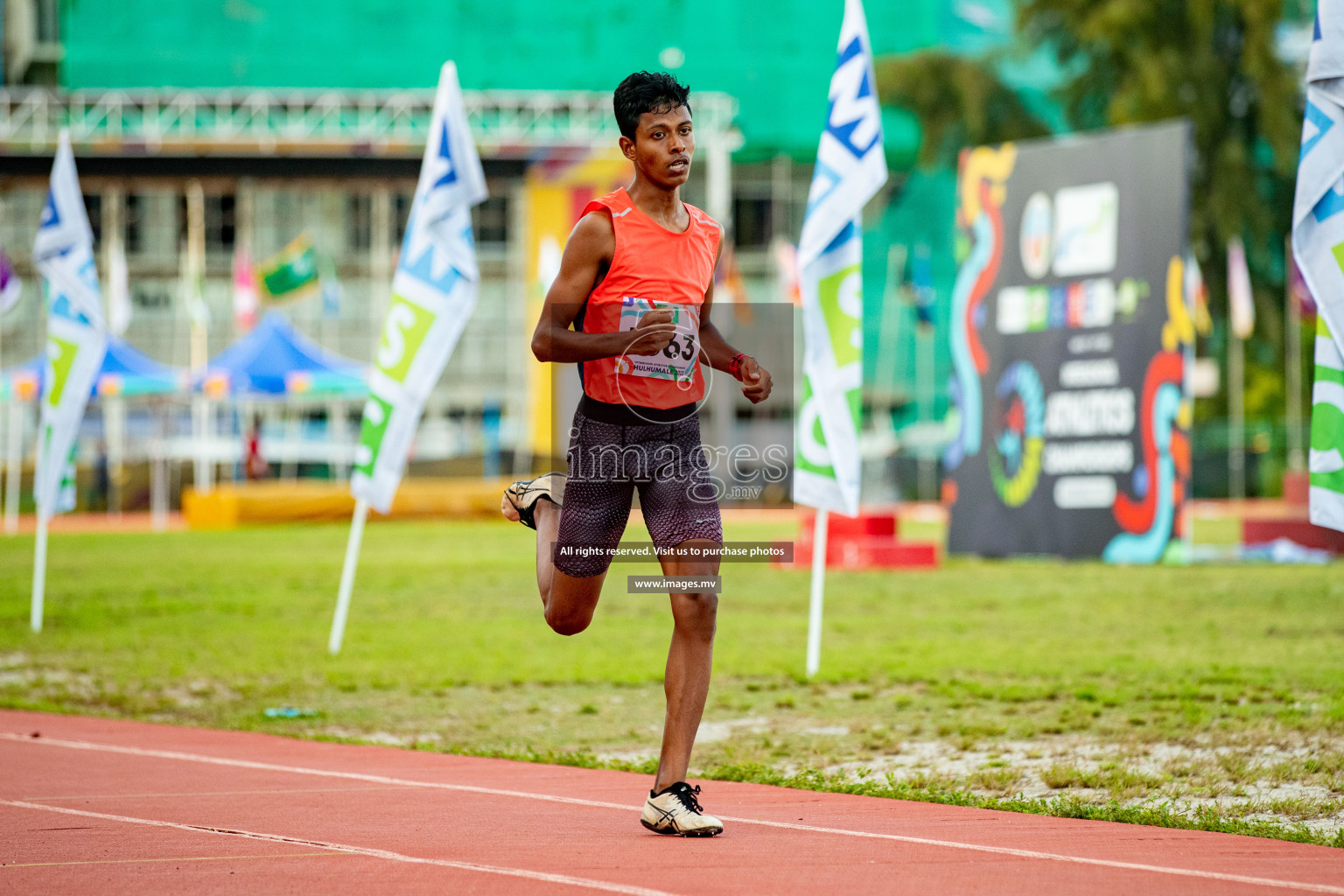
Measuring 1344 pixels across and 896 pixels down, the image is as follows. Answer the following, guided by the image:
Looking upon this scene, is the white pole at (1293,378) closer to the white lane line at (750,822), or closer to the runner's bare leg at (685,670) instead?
the white lane line at (750,822)

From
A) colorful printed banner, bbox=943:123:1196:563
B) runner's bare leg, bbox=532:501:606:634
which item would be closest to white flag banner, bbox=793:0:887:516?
runner's bare leg, bbox=532:501:606:634

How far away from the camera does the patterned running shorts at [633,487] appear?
5.45 m

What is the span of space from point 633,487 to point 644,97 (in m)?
1.30

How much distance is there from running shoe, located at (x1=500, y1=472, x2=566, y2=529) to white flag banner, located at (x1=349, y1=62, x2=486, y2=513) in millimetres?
5300

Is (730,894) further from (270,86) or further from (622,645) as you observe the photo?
(270,86)

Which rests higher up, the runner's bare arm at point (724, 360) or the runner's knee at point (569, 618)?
the runner's bare arm at point (724, 360)

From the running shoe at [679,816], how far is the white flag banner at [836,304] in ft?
16.5

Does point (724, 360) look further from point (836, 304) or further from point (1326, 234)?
point (836, 304)

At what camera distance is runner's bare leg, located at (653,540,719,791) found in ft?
17.7

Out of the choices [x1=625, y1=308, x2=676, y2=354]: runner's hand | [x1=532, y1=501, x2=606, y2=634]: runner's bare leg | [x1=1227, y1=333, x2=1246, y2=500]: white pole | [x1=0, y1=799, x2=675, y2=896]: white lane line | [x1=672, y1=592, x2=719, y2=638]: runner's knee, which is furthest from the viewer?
[x1=1227, y1=333, x2=1246, y2=500]: white pole

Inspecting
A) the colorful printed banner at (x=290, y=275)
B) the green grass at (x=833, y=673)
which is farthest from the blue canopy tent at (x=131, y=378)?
the green grass at (x=833, y=673)

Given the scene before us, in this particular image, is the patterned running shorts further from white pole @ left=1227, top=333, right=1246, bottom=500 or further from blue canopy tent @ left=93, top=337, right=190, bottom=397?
white pole @ left=1227, top=333, right=1246, bottom=500

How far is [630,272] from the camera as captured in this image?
18.0ft

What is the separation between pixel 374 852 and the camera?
5.10 metres
